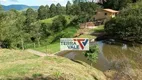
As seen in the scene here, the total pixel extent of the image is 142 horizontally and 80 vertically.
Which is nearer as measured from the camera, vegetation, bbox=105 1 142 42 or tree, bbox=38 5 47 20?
vegetation, bbox=105 1 142 42

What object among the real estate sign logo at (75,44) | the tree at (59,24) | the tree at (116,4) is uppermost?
the tree at (116,4)

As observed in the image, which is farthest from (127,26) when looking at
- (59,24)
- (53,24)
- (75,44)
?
(75,44)

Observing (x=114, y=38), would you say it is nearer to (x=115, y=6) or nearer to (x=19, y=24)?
(x=19, y=24)

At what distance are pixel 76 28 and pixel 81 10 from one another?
781cm

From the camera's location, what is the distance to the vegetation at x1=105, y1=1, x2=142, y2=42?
38.7 m

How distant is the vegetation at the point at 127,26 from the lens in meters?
38.7

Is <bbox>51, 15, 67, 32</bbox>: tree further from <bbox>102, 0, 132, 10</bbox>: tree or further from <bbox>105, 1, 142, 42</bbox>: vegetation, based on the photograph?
<bbox>105, 1, 142, 42</bbox>: vegetation

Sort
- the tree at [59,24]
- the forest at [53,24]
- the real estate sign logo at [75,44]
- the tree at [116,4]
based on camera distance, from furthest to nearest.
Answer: the tree at [116,4], the tree at [59,24], the forest at [53,24], the real estate sign logo at [75,44]

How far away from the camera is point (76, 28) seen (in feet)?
181

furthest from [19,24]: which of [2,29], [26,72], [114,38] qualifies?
[26,72]

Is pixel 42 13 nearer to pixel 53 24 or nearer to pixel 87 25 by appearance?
pixel 53 24

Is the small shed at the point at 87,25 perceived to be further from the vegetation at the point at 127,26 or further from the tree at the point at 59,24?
the vegetation at the point at 127,26

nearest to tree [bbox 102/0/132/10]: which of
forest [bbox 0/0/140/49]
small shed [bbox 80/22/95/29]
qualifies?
forest [bbox 0/0/140/49]

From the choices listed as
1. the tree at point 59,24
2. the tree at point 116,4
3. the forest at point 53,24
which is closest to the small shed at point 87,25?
the forest at point 53,24
